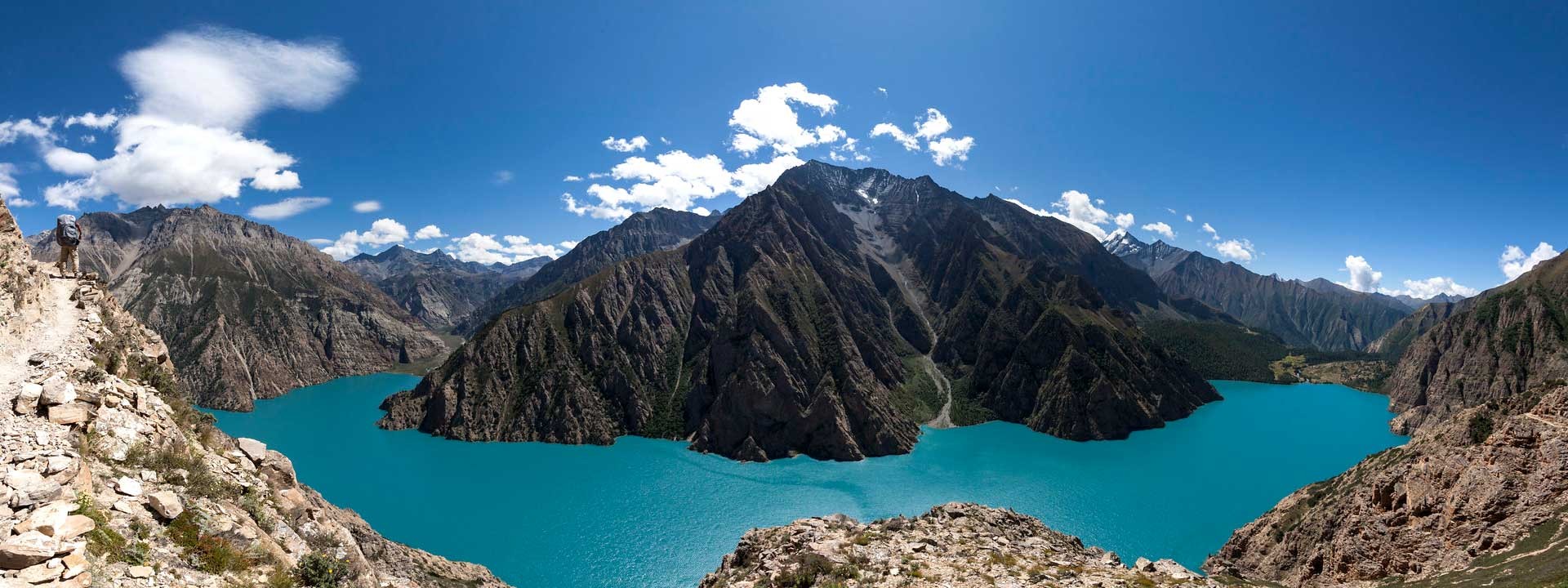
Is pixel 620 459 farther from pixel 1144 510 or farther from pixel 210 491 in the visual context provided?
pixel 210 491

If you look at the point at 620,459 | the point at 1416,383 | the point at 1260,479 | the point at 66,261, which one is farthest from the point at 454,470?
the point at 1416,383

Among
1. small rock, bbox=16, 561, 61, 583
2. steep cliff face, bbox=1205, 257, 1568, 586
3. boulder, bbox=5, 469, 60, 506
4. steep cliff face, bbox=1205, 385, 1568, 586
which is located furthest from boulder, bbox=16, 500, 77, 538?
steep cliff face, bbox=1205, 385, 1568, 586

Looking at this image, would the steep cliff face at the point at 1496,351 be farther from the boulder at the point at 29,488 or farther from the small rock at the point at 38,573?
the boulder at the point at 29,488

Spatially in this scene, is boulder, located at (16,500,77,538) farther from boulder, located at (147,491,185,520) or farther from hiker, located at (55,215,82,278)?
hiker, located at (55,215,82,278)

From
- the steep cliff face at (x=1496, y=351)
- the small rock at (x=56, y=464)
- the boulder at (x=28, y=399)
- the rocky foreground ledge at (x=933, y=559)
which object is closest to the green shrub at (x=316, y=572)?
the small rock at (x=56, y=464)

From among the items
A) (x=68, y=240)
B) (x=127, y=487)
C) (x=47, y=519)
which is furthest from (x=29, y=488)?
(x=68, y=240)

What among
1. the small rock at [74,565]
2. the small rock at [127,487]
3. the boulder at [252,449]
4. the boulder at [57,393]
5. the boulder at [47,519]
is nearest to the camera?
the small rock at [74,565]
